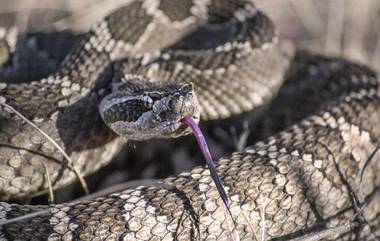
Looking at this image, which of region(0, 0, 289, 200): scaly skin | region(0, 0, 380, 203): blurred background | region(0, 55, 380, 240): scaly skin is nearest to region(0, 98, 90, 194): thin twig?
region(0, 0, 289, 200): scaly skin

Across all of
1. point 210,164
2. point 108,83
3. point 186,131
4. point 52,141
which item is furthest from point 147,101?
point 108,83

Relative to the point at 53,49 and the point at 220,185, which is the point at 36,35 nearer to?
the point at 53,49

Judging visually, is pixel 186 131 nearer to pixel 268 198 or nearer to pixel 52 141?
pixel 268 198

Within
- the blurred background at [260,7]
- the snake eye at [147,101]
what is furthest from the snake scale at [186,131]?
the blurred background at [260,7]

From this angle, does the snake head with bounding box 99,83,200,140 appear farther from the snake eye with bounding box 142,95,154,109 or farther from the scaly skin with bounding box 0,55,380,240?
the scaly skin with bounding box 0,55,380,240

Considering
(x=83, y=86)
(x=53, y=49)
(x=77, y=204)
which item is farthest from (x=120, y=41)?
(x=77, y=204)

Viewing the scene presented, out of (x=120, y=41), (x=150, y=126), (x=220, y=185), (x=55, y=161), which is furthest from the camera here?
(x=120, y=41)
